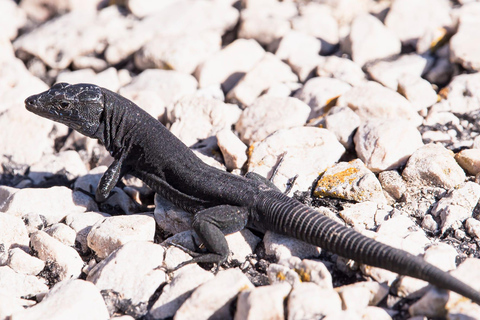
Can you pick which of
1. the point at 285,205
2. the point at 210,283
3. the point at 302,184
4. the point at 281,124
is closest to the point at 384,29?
the point at 281,124

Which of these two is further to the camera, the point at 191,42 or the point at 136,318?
the point at 191,42

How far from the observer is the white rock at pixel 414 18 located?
28.2 feet

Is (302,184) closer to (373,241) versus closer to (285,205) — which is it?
(285,205)

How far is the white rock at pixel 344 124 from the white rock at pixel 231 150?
3.96 ft

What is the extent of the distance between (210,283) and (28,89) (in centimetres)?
582

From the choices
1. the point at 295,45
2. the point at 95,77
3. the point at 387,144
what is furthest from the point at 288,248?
the point at 95,77

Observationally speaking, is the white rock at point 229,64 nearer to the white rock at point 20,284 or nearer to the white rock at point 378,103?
the white rock at point 378,103

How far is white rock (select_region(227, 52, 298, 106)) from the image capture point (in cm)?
785

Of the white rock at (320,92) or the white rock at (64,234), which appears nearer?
the white rock at (64,234)

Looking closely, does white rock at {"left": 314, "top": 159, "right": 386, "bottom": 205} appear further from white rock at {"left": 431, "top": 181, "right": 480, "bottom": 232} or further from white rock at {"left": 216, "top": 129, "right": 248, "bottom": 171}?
white rock at {"left": 216, "top": 129, "right": 248, "bottom": 171}

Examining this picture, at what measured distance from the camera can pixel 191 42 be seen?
28.2ft

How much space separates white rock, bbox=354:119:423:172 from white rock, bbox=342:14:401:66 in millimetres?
2404

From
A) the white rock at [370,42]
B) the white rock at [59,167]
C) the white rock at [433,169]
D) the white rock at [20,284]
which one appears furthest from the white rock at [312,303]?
the white rock at [370,42]

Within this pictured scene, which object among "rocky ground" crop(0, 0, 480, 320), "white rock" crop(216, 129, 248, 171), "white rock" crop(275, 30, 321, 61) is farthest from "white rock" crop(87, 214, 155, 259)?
"white rock" crop(275, 30, 321, 61)
